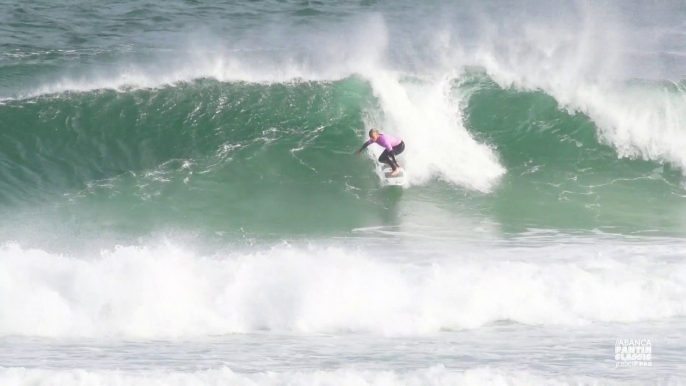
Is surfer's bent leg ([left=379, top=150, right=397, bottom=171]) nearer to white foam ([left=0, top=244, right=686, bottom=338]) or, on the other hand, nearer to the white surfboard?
the white surfboard

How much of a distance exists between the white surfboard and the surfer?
0.21 feet

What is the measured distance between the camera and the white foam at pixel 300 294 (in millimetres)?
8906

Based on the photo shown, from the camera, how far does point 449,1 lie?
2334 centimetres

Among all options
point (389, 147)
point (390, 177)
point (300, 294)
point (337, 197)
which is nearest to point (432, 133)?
point (390, 177)

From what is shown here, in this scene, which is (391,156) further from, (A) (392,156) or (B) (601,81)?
(B) (601,81)

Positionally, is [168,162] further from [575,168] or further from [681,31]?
[681,31]

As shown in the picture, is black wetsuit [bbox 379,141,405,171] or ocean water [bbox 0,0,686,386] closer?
ocean water [bbox 0,0,686,386]

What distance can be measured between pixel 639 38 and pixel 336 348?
16095 mm

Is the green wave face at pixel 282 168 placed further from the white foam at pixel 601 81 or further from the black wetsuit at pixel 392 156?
the black wetsuit at pixel 392 156

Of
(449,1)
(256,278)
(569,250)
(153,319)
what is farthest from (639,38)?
(153,319)

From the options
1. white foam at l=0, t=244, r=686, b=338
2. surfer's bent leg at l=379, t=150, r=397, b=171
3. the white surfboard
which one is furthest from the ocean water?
surfer's bent leg at l=379, t=150, r=397, b=171

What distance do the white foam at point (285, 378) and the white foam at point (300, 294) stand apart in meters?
1.49

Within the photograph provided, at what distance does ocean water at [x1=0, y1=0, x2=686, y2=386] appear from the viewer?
8273mm

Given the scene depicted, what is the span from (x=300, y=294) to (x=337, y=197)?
4079 mm
